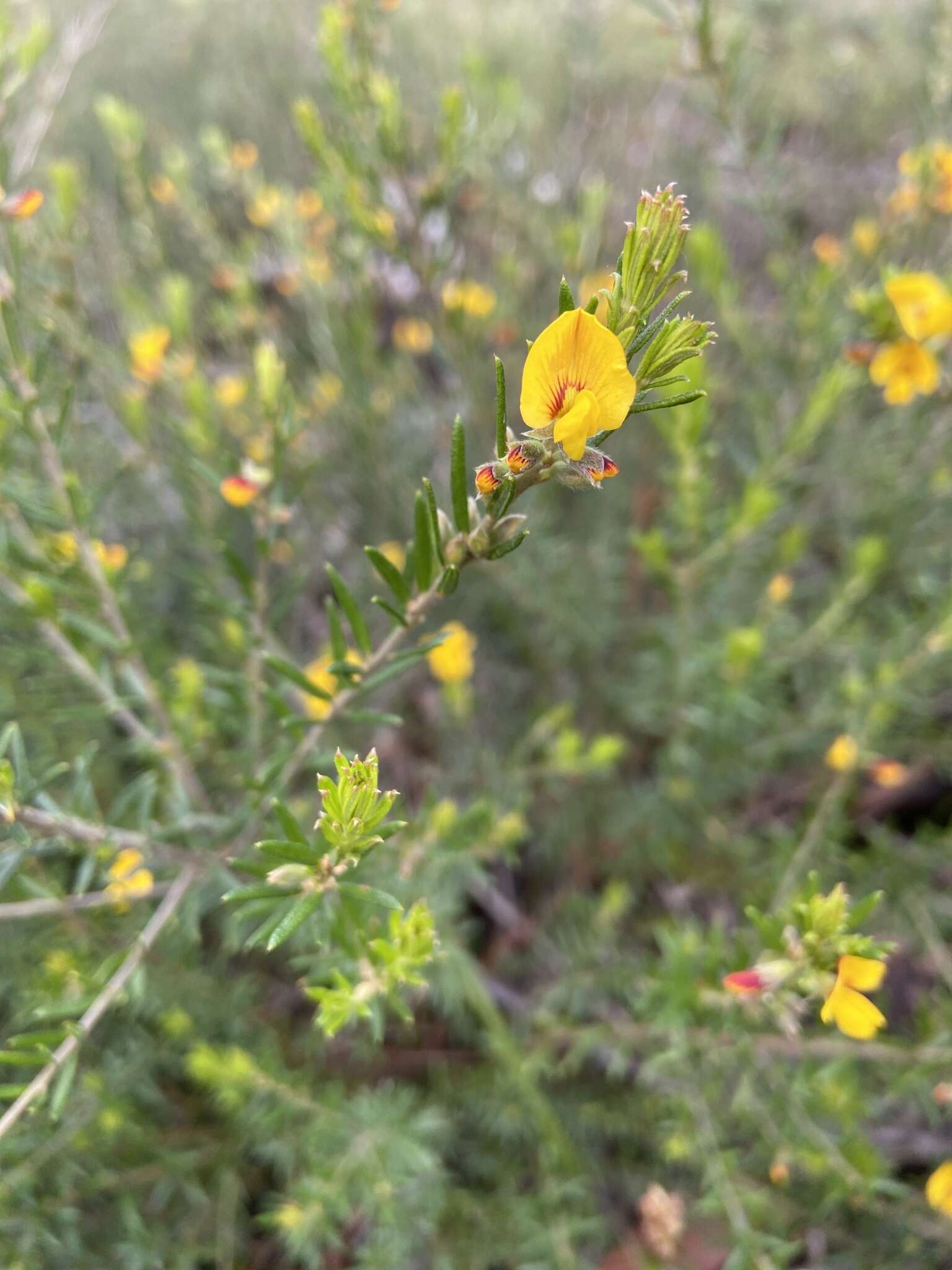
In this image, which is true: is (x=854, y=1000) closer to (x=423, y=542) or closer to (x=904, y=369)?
(x=423, y=542)

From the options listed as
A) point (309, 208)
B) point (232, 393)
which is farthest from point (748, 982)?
point (309, 208)

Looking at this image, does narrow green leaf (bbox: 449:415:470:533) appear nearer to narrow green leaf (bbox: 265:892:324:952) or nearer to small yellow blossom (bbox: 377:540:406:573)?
narrow green leaf (bbox: 265:892:324:952)

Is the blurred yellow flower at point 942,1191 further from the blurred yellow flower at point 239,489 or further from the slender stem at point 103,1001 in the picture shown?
the blurred yellow flower at point 239,489

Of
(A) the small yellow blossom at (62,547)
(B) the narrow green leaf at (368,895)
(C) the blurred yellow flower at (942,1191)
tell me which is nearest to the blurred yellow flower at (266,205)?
(A) the small yellow blossom at (62,547)

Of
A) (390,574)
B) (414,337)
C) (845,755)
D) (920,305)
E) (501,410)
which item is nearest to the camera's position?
(501,410)

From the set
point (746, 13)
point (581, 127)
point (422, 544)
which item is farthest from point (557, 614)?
point (581, 127)
